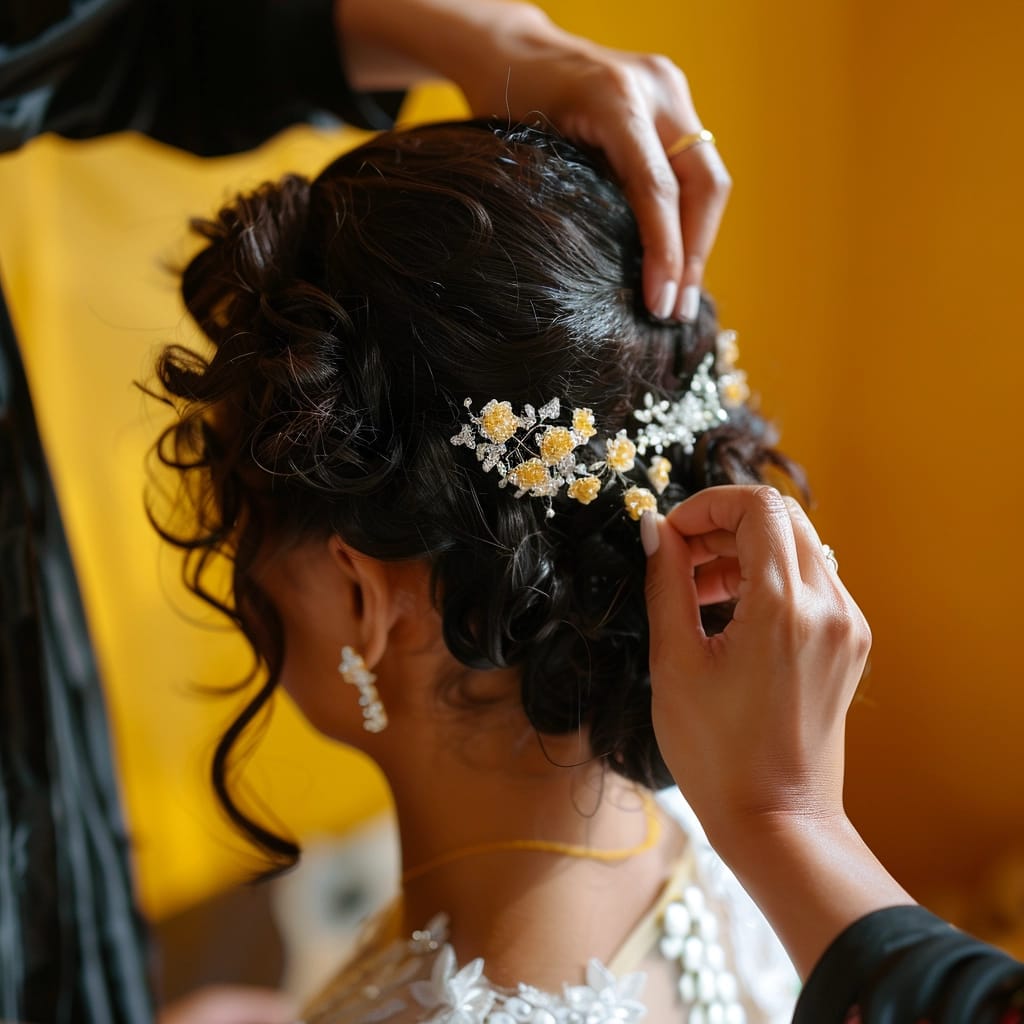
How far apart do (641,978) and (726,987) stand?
0.11 m

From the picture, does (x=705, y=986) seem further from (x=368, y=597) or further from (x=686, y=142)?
(x=686, y=142)

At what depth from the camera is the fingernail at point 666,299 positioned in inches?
29.5

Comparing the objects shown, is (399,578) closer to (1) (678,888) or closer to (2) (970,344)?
(1) (678,888)

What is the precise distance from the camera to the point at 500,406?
0.69 m

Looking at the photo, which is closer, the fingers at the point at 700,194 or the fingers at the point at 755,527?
the fingers at the point at 755,527

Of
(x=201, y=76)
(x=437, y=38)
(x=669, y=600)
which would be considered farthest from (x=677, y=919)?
(x=201, y=76)

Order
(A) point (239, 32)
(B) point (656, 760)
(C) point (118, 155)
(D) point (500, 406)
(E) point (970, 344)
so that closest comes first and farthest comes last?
(D) point (500, 406) < (B) point (656, 760) < (A) point (239, 32) < (C) point (118, 155) < (E) point (970, 344)

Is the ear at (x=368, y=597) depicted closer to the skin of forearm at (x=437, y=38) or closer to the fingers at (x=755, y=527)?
the fingers at (x=755, y=527)

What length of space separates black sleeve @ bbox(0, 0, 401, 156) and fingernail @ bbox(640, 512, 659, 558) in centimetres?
69

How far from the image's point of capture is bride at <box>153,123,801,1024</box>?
703 millimetres

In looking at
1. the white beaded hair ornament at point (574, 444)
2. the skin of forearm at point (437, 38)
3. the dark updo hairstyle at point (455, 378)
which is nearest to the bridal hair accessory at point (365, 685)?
the dark updo hairstyle at point (455, 378)

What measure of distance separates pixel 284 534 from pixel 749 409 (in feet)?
1.43

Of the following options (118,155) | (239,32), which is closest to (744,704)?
(239,32)

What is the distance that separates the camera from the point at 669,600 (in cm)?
68
